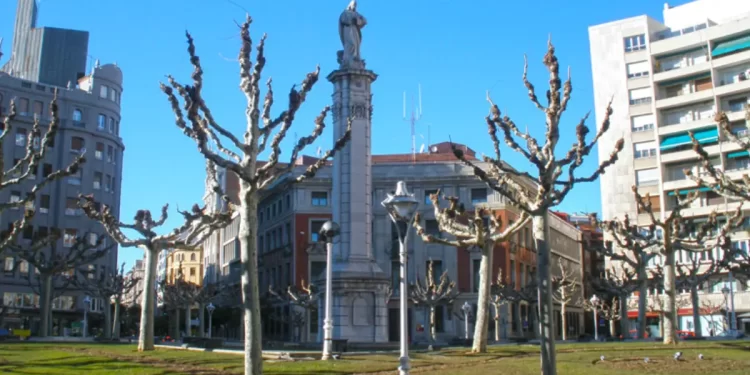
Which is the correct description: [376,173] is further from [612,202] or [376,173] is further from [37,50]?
[37,50]

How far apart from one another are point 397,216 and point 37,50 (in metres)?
78.6

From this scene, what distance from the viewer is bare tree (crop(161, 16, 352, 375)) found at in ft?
55.4

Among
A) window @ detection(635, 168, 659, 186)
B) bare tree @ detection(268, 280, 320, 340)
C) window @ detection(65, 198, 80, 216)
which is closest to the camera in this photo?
bare tree @ detection(268, 280, 320, 340)

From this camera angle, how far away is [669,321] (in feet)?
102

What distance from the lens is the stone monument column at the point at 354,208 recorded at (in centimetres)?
3566

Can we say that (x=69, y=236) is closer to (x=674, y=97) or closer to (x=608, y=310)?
(x=608, y=310)

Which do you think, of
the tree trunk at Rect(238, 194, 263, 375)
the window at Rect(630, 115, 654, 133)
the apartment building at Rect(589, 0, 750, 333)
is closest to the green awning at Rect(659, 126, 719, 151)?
the apartment building at Rect(589, 0, 750, 333)

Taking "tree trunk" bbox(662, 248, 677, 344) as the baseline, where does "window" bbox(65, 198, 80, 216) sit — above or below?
above

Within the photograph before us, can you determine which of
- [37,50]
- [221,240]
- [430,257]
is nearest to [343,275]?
[430,257]

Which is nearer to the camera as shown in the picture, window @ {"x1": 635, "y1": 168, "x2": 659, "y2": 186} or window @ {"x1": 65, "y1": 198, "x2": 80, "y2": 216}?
window @ {"x1": 635, "y1": 168, "x2": 659, "y2": 186}

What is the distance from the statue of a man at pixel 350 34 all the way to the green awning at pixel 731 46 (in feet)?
135

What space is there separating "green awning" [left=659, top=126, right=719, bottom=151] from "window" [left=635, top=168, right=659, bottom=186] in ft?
7.59

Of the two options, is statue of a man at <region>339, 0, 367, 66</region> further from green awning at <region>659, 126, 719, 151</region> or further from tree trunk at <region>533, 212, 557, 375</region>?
green awning at <region>659, 126, 719, 151</region>

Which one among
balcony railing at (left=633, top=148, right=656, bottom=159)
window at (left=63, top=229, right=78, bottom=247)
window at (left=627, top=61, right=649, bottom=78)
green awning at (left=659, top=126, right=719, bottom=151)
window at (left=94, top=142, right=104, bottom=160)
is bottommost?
window at (left=63, top=229, right=78, bottom=247)
